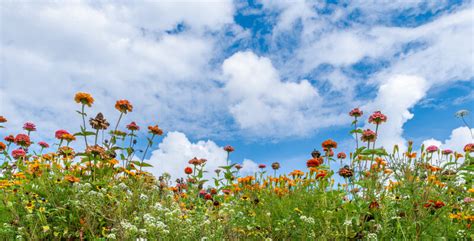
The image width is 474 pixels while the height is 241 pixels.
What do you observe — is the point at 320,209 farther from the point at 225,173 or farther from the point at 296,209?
the point at 225,173

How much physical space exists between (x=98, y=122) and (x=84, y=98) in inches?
13.8

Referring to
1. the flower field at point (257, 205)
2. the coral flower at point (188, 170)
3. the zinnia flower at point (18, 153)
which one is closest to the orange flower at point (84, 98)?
the flower field at point (257, 205)

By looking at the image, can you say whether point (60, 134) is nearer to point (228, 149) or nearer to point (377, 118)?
point (228, 149)

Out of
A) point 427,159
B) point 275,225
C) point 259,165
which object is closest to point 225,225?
point 275,225

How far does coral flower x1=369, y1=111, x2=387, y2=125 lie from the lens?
514 cm

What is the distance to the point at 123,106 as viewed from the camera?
5395 mm

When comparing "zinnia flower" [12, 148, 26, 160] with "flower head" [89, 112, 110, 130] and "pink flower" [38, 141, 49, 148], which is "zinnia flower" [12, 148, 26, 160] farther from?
"flower head" [89, 112, 110, 130]

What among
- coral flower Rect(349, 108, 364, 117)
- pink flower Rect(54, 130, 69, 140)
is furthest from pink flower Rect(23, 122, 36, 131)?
coral flower Rect(349, 108, 364, 117)

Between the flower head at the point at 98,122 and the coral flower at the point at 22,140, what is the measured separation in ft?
7.88

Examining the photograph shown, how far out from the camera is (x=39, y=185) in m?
4.59

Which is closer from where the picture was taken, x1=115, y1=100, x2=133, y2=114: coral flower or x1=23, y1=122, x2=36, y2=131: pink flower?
x1=115, y1=100, x2=133, y2=114: coral flower

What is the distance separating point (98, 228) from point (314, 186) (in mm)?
2591

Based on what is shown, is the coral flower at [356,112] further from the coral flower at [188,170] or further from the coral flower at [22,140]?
the coral flower at [22,140]

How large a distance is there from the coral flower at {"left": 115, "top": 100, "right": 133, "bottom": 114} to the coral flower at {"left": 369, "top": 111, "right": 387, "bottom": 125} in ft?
10.4
